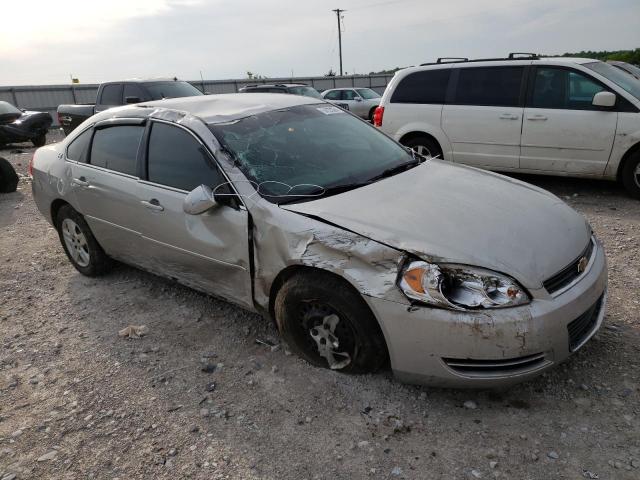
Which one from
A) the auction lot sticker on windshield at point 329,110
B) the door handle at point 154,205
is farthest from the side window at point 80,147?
the auction lot sticker on windshield at point 329,110

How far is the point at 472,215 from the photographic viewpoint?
109 inches

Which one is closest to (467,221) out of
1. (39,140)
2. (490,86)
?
(490,86)

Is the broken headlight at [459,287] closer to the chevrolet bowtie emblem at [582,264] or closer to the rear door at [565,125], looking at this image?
the chevrolet bowtie emblem at [582,264]

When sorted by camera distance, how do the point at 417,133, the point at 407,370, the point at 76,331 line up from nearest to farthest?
the point at 407,370, the point at 76,331, the point at 417,133

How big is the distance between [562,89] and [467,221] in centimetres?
448

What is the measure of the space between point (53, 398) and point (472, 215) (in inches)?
105

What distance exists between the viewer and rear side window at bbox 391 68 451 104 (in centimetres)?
713

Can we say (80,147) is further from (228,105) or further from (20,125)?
(20,125)

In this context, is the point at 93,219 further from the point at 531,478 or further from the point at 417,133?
the point at 417,133

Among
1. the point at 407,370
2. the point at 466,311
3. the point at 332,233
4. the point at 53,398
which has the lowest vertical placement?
the point at 53,398

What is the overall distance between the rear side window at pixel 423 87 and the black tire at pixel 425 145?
0.54 m

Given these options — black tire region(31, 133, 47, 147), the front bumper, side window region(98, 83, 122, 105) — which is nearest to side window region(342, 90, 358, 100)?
side window region(98, 83, 122, 105)

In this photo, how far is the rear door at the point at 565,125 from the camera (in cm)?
599

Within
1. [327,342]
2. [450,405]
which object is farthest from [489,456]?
[327,342]
